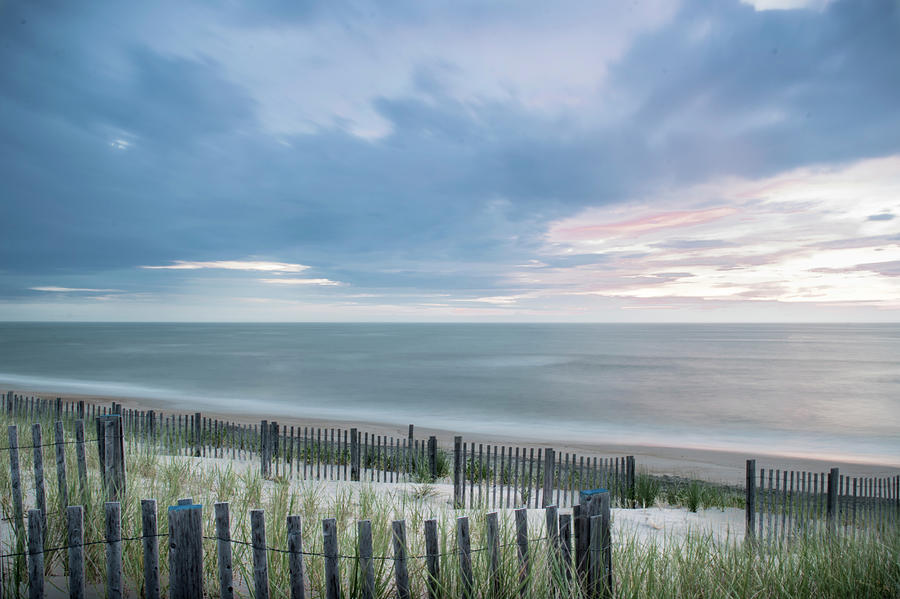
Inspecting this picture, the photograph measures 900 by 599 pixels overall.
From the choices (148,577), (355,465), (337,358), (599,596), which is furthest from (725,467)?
(337,358)

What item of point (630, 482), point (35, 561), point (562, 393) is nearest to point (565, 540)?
point (35, 561)

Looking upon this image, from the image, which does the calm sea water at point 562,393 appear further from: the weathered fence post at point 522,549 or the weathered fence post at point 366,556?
the weathered fence post at point 366,556

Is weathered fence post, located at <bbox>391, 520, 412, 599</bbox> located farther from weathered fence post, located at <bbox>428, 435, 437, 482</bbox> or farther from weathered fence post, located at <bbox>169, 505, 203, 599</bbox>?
weathered fence post, located at <bbox>428, 435, 437, 482</bbox>

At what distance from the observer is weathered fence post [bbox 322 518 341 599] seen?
329cm

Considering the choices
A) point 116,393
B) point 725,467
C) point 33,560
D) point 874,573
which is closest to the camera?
point 33,560

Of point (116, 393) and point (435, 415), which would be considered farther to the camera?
point (116, 393)

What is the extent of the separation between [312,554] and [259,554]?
0.40 metres

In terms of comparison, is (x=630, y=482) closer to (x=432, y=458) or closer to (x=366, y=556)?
(x=432, y=458)

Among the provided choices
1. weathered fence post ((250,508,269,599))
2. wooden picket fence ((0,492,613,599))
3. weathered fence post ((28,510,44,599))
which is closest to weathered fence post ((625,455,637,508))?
wooden picket fence ((0,492,613,599))

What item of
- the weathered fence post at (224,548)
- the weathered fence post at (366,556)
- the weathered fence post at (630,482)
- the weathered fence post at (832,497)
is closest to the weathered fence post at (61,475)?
the weathered fence post at (224,548)

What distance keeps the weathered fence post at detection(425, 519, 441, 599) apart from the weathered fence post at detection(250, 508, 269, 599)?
0.99 meters

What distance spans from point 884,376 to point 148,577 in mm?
68325

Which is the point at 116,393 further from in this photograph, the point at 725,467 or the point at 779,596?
the point at 779,596

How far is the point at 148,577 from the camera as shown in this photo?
3520 millimetres
